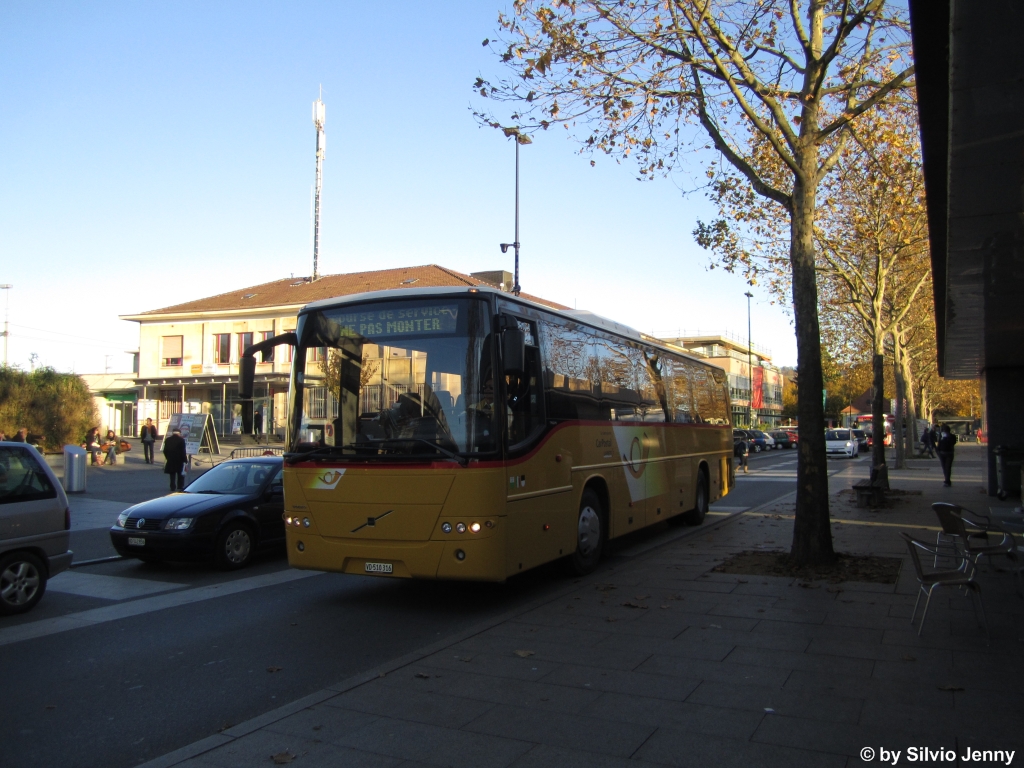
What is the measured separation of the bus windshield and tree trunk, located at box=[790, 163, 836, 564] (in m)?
4.25

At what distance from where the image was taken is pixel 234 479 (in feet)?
40.1

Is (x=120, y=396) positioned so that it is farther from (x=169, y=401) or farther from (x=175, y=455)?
(x=175, y=455)

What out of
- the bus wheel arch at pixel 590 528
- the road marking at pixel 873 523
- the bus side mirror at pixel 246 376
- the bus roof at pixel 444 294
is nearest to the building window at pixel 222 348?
the road marking at pixel 873 523

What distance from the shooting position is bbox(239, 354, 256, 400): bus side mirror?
29.6 feet

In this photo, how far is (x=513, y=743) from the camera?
15.4 feet

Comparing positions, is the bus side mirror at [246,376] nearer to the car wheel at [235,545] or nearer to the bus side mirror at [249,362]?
the bus side mirror at [249,362]

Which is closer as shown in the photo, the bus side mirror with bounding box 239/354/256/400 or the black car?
the bus side mirror with bounding box 239/354/256/400

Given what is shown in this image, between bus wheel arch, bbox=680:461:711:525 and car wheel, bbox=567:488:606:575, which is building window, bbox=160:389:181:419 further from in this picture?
car wheel, bbox=567:488:606:575

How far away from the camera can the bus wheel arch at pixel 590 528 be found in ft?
32.9

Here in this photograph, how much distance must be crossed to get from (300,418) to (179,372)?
49.5 m

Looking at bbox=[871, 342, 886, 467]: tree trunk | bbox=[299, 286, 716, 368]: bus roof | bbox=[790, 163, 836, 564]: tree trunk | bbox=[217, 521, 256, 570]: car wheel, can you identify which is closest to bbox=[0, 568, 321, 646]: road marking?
bbox=[217, 521, 256, 570]: car wheel

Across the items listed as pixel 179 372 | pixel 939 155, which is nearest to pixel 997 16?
pixel 939 155

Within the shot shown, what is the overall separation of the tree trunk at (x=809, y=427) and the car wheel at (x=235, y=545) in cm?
719

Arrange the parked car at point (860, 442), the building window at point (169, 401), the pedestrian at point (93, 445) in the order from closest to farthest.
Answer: the pedestrian at point (93, 445) < the parked car at point (860, 442) < the building window at point (169, 401)
